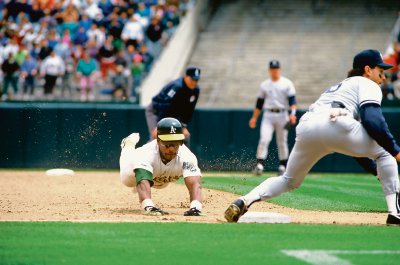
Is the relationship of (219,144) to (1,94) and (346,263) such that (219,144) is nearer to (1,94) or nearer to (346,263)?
(1,94)

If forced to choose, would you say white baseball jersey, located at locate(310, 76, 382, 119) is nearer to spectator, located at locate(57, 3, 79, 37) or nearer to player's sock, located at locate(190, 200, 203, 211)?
player's sock, located at locate(190, 200, 203, 211)

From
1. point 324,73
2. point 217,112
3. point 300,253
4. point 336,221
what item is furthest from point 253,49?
point 300,253

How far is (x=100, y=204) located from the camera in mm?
11078

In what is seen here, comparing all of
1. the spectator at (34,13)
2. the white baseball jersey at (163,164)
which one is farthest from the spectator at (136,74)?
the white baseball jersey at (163,164)

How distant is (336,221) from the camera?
364 inches

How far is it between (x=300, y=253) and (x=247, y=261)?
0.54 meters

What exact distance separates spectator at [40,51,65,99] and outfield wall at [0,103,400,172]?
1899 mm

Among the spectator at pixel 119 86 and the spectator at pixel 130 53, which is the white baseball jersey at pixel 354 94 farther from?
the spectator at pixel 130 53

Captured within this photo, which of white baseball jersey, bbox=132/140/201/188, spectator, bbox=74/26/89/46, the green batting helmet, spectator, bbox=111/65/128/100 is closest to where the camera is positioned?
the green batting helmet

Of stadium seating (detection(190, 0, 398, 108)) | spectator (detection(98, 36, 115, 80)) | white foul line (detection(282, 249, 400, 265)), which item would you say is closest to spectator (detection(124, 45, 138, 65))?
spectator (detection(98, 36, 115, 80))

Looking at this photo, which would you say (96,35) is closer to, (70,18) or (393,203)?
(70,18)

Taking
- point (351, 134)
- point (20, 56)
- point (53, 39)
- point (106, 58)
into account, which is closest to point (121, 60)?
point (106, 58)

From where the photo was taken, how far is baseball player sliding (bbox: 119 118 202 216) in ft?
30.5

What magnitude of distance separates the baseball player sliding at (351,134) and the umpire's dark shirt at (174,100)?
4963 millimetres
